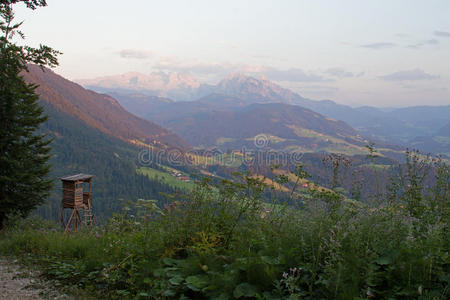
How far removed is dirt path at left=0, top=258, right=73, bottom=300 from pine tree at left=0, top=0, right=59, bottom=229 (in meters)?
7.83

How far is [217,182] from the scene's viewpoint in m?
5.81

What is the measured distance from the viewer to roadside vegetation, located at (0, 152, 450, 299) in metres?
3.33

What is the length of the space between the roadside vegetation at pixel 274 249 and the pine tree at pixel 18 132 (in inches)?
304

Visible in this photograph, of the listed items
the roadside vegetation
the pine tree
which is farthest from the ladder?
the roadside vegetation

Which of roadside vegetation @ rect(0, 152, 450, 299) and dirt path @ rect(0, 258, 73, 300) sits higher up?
roadside vegetation @ rect(0, 152, 450, 299)

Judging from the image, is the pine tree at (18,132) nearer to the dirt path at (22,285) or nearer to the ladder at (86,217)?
the ladder at (86,217)

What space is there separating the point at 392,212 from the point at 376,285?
1.38 meters

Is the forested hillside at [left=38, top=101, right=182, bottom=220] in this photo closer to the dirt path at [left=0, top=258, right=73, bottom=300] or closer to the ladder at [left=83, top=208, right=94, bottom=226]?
the ladder at [left=83, top=208, right=94, bottom=226]

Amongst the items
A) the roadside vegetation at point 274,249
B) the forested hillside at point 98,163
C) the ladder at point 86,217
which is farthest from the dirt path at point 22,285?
the forested hillside at point 98,163

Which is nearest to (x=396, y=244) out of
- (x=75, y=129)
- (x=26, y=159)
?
(x=26, y=159)

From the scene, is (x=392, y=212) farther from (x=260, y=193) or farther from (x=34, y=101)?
(x=34, y=101)

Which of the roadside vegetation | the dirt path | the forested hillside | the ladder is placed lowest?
the forested hillside

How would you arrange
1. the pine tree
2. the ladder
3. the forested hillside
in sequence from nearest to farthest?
the pine tree
the ladder
the forested hillside

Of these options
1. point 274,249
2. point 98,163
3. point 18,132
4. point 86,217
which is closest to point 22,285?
point 274,249
